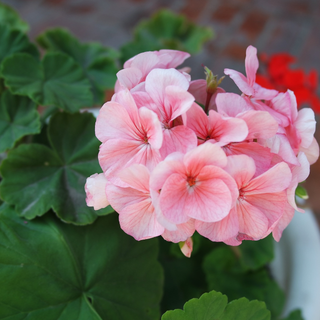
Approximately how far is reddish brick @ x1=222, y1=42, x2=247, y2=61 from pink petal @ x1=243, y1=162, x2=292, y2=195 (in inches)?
66.6

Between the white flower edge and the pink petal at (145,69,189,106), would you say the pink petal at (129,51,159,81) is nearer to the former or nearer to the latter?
the pink petal at (145,69,189,106)

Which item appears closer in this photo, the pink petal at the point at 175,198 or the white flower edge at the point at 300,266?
the pink petal at the point at 175,198

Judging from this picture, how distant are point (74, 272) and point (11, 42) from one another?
1.67 ft

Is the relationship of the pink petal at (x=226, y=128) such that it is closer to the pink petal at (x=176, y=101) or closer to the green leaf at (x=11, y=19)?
the pink petal at (x=176, y=101)

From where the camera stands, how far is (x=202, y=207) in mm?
374

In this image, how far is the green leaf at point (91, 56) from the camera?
87 cm

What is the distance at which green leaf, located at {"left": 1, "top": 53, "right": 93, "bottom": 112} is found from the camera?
663mm

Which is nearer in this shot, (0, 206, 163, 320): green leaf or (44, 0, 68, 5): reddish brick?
(0, 206, 163, 320): green leaf

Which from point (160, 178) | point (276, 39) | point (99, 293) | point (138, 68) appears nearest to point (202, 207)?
point (160, 178)

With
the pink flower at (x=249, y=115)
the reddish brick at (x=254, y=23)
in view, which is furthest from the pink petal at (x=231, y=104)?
the reddish brick at (x=254, y=23)

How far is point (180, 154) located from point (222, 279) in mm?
495

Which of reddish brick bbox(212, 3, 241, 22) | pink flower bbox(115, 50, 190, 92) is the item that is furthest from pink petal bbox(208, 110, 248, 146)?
reddish brick bbox(212, 3, 241, 22)

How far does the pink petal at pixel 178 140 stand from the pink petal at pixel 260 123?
56 mm

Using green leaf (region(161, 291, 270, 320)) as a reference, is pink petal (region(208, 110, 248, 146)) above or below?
above
